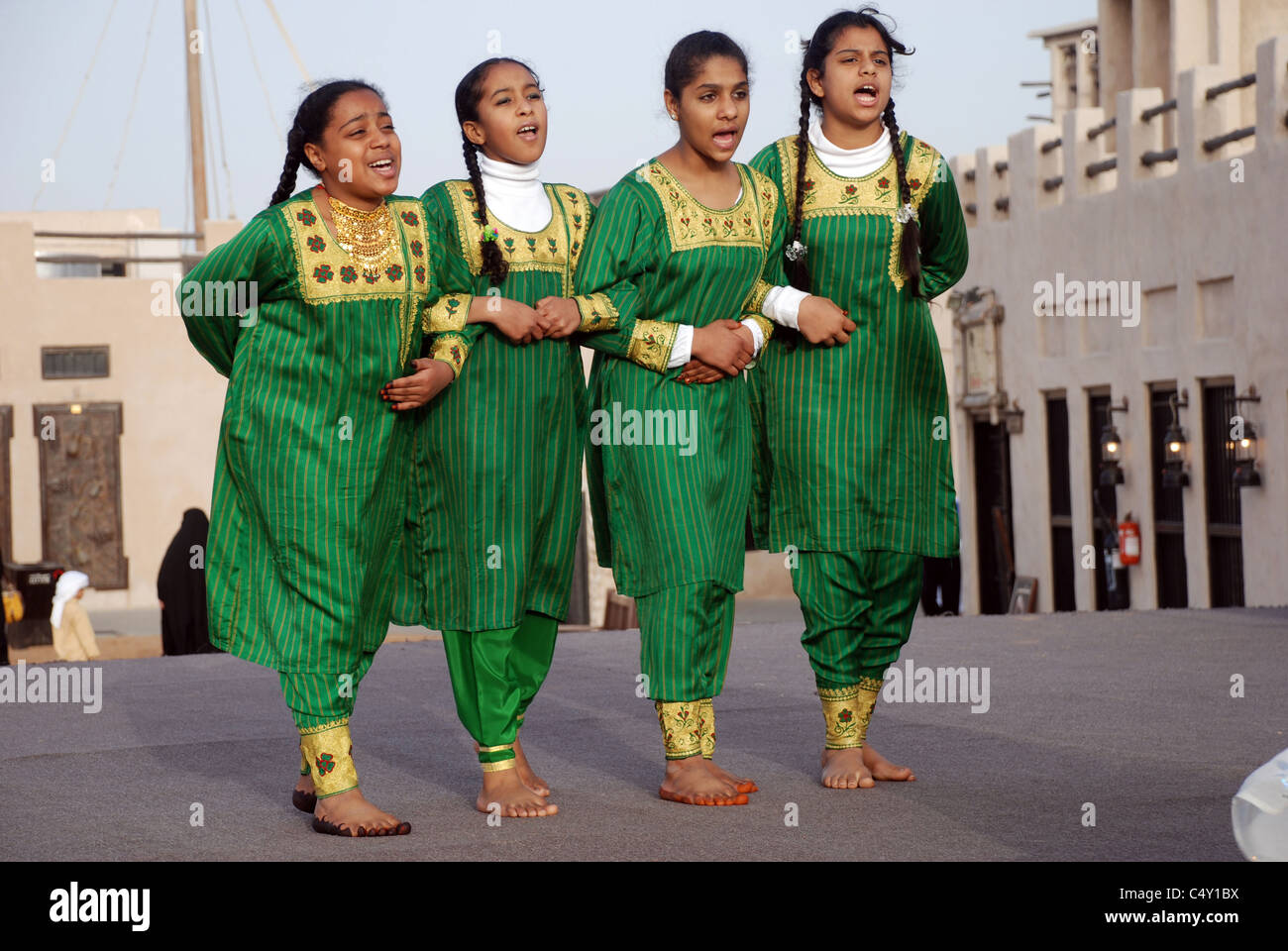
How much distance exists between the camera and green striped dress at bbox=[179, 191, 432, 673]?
3695 mm

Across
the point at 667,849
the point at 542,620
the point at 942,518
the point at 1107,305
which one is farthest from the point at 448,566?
the point at 1107,305

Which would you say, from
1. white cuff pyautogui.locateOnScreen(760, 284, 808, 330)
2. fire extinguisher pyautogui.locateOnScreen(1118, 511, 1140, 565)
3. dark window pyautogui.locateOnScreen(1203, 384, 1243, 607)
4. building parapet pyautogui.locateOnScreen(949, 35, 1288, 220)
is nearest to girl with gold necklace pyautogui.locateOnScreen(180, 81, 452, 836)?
white cuff pyautogui.locateOnScreen(760, 284, 808, 330)

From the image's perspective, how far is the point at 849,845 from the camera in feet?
11.2

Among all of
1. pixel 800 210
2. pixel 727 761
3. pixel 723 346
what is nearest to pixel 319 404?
pixel 723 346

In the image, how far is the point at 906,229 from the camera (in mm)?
4094

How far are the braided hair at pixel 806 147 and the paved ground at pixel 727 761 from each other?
1.16 metres

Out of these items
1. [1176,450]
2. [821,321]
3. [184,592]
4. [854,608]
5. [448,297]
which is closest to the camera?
[448,297]

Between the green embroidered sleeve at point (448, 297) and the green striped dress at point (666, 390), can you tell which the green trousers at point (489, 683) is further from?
the green embroidered sleeve at point (448, 297)

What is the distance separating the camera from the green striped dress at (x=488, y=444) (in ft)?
12.7

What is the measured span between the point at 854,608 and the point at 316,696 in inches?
48.5

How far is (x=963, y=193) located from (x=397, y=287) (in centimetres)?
1510

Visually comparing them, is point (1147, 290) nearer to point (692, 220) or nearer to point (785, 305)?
point (785, 305)

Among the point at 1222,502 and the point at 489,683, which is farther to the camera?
the point at 1222,502
